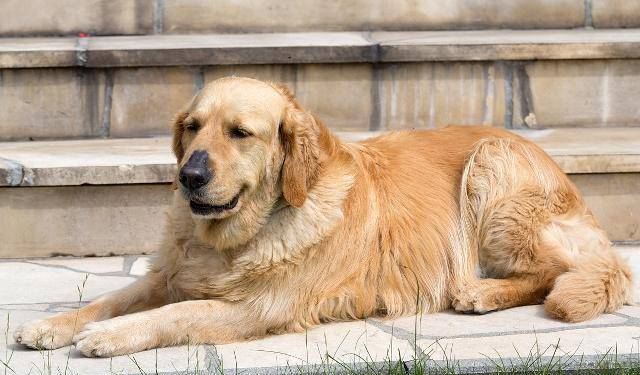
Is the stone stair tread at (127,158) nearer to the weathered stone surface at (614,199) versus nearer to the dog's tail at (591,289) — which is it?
the weathered stone surface at (614,199)

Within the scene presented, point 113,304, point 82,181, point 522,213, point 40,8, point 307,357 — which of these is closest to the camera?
point 307,357

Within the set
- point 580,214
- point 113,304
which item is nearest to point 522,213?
point 580,214

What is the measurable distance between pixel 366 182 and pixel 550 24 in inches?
141

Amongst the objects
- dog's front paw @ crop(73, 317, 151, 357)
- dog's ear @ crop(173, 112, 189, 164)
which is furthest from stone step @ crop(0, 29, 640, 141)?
dog's front paw @ crop(73, 317, 151, 357)

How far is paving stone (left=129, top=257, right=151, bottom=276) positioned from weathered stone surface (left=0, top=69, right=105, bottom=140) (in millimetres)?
1369

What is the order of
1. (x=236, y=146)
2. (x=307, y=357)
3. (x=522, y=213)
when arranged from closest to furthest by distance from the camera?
1. (x=307, y=357)
2. (x=236, y=146)
3. (x=522, y=213)

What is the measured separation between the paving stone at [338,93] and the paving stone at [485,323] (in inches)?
95.2

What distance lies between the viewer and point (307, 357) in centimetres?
436

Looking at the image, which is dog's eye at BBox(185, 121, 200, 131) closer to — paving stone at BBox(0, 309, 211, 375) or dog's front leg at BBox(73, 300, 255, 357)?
dog's front leg at BBox(73, 300, 255, 357)

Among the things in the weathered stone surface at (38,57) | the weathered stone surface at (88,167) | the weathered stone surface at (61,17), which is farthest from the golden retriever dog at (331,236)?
the weathered stone surface at (61,17)

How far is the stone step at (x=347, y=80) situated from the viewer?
7117 millimetres

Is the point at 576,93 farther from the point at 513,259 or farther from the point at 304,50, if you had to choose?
the point at 513,259

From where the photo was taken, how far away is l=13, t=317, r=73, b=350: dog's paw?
4570mm

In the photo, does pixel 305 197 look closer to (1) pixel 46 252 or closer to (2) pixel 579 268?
(2) pixel 579 268
